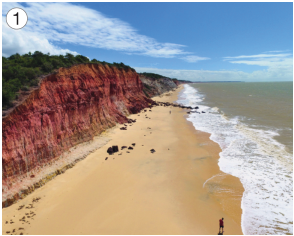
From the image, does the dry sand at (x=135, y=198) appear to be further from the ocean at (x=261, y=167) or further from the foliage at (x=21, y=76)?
the foliage at (x=21, y=76)

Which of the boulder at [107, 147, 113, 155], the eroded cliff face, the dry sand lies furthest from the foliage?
the boulder at [107, 147, 113, 155]

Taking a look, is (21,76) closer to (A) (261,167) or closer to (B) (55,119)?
(B) (55,119)

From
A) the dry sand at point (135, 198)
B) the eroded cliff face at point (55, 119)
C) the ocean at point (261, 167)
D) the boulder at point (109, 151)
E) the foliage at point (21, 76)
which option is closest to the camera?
the dry sand at point (135, 198)

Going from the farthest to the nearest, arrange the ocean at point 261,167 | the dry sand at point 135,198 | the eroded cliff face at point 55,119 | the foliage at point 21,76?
the foliage at point 21,76, the eroded cliff face at point 55,119, the ocean at point 261,167, the dry sand at point 135,198

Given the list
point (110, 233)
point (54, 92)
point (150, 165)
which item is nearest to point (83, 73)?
point (54, 92)

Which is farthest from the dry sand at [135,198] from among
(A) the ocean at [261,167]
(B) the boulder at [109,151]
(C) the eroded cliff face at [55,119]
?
(C) the eroded cliff face at [55,119]

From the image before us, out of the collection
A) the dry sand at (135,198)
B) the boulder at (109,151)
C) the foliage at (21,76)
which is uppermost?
the foliage at (21,76)
